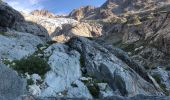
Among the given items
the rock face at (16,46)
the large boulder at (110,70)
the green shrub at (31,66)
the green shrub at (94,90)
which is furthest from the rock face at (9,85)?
the rock face at (16,46)

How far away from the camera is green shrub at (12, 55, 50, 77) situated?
2772 cm

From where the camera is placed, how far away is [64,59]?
30.6m

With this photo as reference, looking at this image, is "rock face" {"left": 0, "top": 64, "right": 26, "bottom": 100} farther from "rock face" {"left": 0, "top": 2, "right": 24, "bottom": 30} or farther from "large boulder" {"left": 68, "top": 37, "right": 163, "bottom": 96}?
"rock face" {"left": 0, "top": 2, "right": 24, "bottom": 30}

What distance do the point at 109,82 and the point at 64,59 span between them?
4552 mm

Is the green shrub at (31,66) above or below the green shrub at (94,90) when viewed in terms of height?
above

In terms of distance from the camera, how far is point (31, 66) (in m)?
28.0

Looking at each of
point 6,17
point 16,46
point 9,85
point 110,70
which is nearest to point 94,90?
point 110,70

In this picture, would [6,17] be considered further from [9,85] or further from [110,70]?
[9,85]

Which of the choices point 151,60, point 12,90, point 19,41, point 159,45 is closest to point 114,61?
point 19,41

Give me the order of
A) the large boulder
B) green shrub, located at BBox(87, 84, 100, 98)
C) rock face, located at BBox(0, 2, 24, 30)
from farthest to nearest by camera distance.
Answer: rock face, located at BBox(0, 2, 24, 30)
the large boulder
green shrub, located at BBox(87, 84, 100, 98)

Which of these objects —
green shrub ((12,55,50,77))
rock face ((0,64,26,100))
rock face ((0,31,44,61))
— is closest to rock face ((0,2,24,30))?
rock face ((0,31,44,61))

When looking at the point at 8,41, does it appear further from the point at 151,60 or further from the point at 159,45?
the point at 159,45

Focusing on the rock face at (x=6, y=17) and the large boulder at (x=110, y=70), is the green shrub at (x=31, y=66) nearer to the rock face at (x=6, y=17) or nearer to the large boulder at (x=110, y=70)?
the large boulder at (x=110, y=70)

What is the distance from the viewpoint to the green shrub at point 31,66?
90.9 feet
